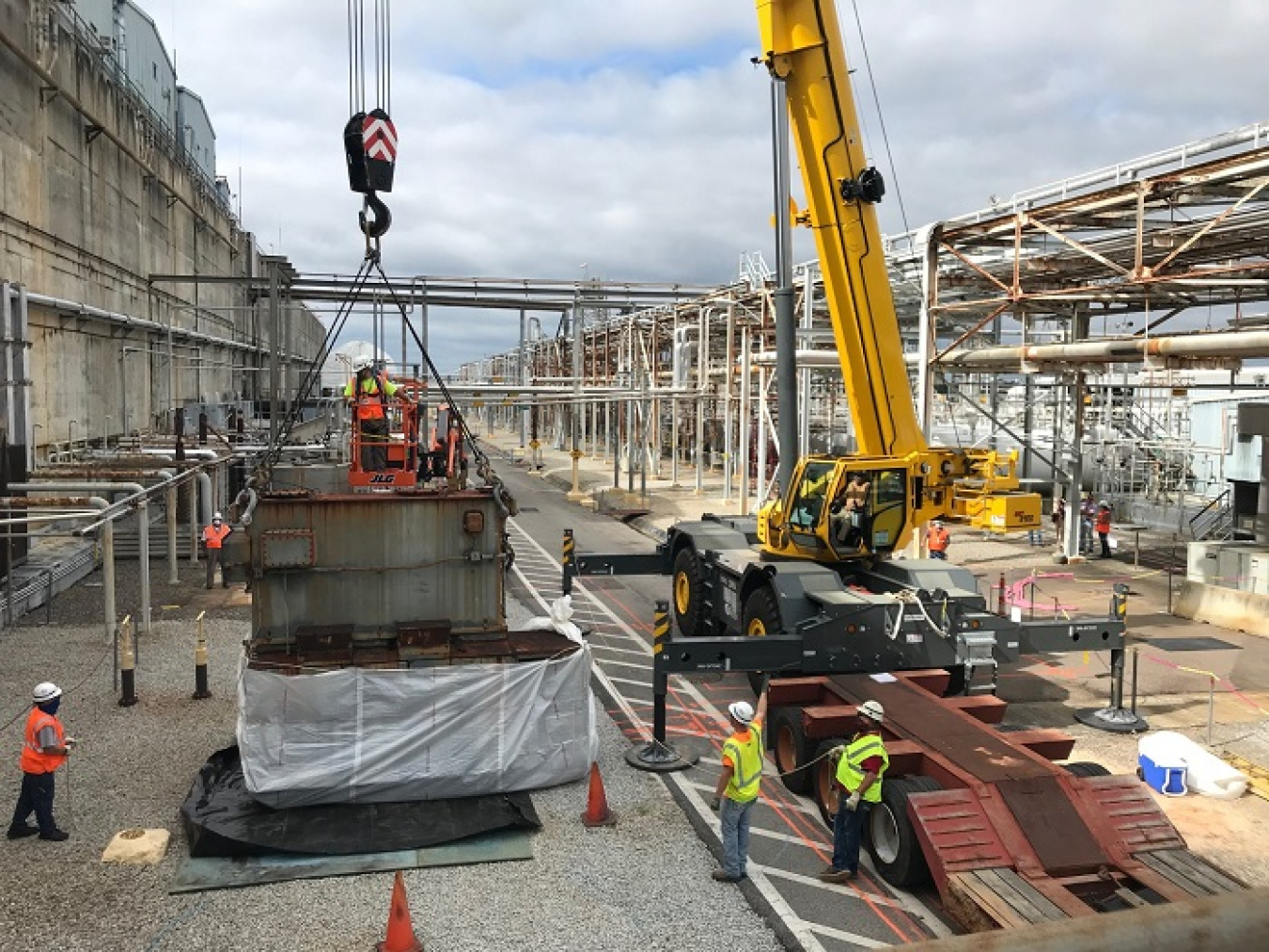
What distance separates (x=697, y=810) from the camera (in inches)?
341

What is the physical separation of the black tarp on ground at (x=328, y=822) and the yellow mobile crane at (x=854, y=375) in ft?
17.4

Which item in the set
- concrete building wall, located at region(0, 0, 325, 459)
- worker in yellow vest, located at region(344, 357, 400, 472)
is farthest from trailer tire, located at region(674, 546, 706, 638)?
concrete building wall, located at region(0, 0, 325, 459)

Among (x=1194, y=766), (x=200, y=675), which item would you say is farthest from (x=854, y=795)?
(x=200, y=675)

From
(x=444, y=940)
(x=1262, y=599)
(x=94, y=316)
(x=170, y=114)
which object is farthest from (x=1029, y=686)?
(x=170, y=114)

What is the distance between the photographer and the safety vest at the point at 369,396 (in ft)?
47.0

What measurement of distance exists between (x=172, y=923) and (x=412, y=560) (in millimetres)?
4071

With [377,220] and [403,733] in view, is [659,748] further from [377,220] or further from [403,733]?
[377,220]

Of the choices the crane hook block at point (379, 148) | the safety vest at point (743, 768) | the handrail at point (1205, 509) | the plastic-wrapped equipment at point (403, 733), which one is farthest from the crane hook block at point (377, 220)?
the handrail at point (1205, 509)

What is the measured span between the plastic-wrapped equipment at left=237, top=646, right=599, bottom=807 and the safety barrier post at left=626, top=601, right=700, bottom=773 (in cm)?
86

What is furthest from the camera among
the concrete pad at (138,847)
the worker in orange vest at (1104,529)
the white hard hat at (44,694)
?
the worker in orange vest at (1104,529)

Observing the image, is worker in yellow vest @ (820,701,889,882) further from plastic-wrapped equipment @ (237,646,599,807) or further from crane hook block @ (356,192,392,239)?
crane hook block @ (356,192,392,239)

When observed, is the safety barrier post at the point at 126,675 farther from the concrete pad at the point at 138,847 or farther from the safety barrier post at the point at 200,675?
the concrete pad at the point at 138,847

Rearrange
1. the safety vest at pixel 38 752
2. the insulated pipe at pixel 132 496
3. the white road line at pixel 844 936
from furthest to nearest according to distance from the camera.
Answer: the insulated pipe at pixel 132 496 < the safety vest at pixel 38 752 < the white road line at pixel 844 936

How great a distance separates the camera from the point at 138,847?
25.5 feet
